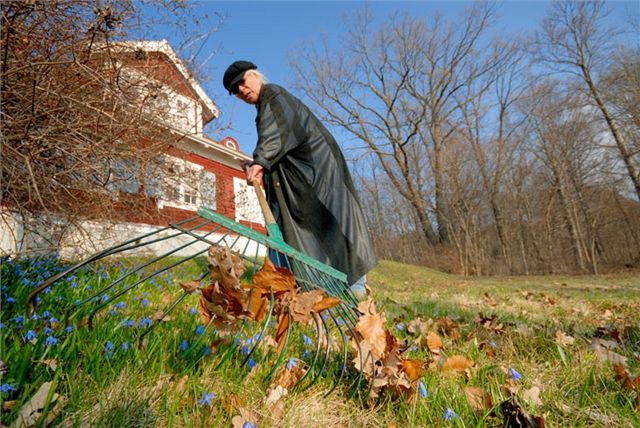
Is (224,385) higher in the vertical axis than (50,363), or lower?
lower

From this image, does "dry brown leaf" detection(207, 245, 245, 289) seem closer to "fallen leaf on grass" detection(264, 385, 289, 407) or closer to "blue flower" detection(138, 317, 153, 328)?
"fallen leaf on grass" detection(264, 385, 289, 407)

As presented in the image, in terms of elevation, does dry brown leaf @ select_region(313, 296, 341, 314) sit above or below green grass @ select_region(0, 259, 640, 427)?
above

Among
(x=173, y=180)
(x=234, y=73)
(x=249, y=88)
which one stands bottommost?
(x=173, y=180)

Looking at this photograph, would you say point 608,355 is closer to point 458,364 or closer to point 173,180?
point 458,364

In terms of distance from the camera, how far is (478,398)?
1.26m

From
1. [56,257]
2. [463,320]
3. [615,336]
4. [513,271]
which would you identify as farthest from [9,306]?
[513,271]

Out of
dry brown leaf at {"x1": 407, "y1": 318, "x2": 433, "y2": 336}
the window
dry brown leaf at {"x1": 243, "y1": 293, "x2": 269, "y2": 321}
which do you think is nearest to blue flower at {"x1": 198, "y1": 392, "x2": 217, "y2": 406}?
dry brown leaf at {"x1": 243, "y1": 293, "x2": 269, "y2": 321}

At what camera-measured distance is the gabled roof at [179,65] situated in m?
3.62

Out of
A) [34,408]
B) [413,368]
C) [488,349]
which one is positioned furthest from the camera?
[488,349]

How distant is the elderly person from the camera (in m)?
3.02

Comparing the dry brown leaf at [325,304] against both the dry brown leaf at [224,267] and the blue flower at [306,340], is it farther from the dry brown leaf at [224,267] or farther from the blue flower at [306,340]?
the blue flower at [306,340]

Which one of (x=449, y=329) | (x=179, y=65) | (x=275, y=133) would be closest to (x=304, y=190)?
(x=275, y=133)

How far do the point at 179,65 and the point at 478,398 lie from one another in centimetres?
515

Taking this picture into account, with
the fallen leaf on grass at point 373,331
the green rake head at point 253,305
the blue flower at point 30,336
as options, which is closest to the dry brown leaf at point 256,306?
the green rake head at point 253,305
